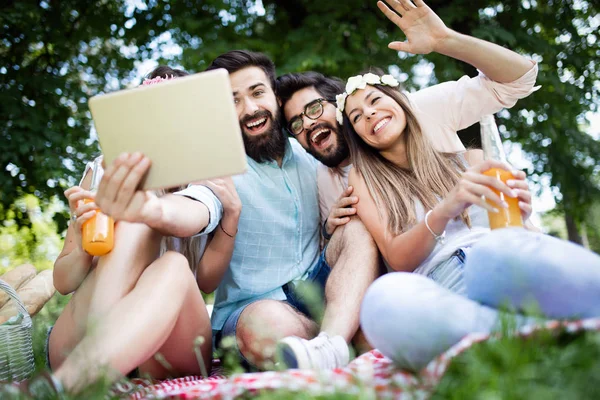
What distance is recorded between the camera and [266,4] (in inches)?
204

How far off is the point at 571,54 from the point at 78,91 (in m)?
4.09

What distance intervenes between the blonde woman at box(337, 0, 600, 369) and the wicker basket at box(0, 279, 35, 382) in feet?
4.68

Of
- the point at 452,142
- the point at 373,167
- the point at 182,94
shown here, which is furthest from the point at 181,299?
the point at 452,142

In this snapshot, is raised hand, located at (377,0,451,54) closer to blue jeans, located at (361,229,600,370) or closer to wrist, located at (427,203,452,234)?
wrist, located at (427,203,452,234)

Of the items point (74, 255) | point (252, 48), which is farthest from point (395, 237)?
point (252, 48)

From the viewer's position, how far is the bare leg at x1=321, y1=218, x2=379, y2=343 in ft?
6.74

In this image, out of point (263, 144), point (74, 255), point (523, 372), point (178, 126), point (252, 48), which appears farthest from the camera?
point (252, 48)

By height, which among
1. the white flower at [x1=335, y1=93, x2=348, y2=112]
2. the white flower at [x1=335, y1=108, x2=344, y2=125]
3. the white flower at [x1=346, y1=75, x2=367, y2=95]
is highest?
the white flower at [x1=346, y1=75, x2=367, y2=95]

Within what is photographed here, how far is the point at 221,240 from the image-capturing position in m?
2.33

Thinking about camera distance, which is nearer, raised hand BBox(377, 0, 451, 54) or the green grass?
the green grass

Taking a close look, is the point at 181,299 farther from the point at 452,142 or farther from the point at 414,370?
the point at 452,142

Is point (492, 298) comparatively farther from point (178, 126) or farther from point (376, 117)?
point (376, 117)

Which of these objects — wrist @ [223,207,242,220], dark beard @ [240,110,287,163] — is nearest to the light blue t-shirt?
dark beard @ [240,110,287,163]

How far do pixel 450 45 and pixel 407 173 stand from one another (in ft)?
1.87
